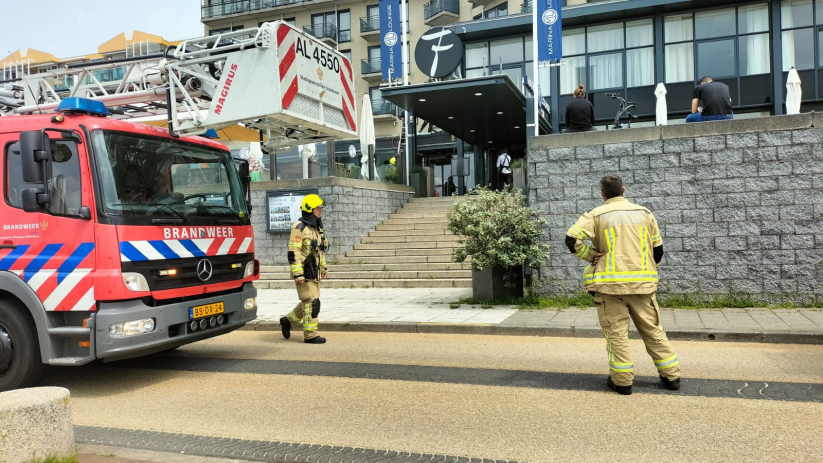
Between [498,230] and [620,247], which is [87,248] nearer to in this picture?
[620,247]

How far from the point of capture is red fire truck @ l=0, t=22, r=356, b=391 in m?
5.97

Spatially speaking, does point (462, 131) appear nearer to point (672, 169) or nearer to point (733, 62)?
point (733, 62)

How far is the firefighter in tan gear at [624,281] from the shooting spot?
18.0ft

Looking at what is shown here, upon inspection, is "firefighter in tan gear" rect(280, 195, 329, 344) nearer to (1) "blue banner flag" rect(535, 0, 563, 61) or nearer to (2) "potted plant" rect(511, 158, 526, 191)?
(2) "potted plant" rect(511, 158, 526, 191)

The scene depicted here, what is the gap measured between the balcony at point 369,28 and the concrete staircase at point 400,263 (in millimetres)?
29206

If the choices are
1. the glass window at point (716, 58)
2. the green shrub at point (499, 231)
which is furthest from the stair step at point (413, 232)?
the glass window at point (716, 58)

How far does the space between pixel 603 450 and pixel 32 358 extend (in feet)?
16.9

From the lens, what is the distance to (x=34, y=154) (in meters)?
5.79

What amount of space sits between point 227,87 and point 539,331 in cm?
513

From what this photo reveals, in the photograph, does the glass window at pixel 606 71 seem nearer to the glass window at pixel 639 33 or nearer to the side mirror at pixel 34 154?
the glass window at pixel 639 33

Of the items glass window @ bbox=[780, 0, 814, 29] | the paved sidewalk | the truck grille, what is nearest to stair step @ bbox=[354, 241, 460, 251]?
the paved sidewalk

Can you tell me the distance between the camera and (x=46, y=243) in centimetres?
613

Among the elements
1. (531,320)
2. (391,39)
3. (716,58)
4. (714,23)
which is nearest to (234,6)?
(391,39)

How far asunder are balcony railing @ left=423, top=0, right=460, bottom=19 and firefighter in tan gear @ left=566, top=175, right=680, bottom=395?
126 ft
